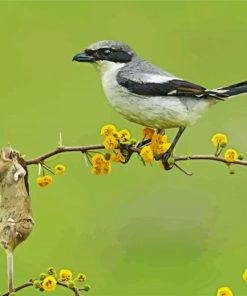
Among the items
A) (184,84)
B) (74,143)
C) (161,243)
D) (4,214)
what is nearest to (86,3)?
(74,143)

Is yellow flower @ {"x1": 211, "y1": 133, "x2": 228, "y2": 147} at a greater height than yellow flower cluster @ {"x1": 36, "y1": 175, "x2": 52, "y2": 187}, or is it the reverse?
yellow flower @ {"x1": 211, "y1": 133, "x2": 228, "y2": 147}

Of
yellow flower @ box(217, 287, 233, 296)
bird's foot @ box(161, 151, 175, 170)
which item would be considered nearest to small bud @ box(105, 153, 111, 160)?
bird's foot @ box(161, 151, 175, 170)

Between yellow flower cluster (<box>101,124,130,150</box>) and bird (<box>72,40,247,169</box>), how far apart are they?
793 millimetres

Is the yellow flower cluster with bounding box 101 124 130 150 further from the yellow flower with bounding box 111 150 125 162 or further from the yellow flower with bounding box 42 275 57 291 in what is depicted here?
Answer: the yellow flower with bounding box 42 275 57 291

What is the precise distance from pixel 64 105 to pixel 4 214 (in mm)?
9334

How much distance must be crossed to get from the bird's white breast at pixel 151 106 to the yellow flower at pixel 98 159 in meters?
0.84

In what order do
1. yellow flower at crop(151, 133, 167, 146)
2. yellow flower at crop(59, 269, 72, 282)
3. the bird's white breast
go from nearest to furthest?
yellow flower at crop(59, 269, 72, 282), yellow flower at crop(151, 133, 167, 146), the bird's white breast

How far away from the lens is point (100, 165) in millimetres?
3699

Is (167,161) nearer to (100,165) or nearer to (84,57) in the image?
(100,165)

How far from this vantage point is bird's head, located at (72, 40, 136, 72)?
15.5 feet

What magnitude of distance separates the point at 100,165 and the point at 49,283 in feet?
1.78

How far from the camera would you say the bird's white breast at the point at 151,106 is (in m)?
4.61

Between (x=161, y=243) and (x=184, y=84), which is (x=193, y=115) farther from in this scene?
(x=161, y=243)

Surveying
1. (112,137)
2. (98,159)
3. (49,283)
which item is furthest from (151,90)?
(49,283)
